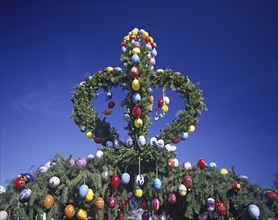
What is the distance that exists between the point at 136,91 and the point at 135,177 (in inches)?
77.8

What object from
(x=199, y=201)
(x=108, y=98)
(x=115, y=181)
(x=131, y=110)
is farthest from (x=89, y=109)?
(x=199, y=201)

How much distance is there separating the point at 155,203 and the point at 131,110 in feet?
7.18

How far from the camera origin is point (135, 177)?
6.41 metres

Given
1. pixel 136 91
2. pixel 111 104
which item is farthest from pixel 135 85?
pixel 111 104

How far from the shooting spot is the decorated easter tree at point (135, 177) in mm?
5598

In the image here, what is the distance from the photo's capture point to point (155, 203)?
20.4ft

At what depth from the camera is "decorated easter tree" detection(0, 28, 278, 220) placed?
18.4 ft

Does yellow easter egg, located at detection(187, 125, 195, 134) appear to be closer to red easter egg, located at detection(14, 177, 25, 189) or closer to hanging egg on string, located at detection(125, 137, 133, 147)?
hanging egg on string, located at detection(125, 137, 133, 147)

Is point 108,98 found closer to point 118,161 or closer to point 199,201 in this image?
point 118,161

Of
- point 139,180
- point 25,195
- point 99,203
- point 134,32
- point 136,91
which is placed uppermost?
point 134,32

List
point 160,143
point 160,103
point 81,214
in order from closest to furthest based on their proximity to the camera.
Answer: point 81,214, point 160,143, point 160,103

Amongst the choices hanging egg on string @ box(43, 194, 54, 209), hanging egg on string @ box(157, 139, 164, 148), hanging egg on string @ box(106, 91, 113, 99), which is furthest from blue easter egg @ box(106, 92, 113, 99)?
hanging egg on string @ box(43, 194, 54, 209)

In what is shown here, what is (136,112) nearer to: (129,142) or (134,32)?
(129,142)

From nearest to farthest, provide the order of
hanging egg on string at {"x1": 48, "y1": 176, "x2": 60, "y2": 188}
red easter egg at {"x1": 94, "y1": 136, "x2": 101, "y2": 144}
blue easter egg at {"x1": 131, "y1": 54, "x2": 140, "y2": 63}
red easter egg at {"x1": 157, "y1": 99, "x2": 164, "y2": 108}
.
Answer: hanging egg on string at {"x1": 48, "y1": 176, "x2": 60, "y2": 188} < blue easter egg at {"x1": 131, "y1": 54, "x2": 140, "y2": 63} < red easter egg at {"x1": 94, "y1": 136, "x2": 101, "y2": 144} < red easter egg at {"x1": 157, "y1": 99, "x2": 164, "y2": 108}
